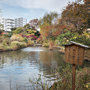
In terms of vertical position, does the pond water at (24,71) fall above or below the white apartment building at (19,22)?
below

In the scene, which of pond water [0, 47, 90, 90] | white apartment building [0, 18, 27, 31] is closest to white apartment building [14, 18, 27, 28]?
white apartment building [0, 18, 27, 31]

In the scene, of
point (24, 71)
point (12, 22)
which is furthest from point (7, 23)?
point (24, 71)

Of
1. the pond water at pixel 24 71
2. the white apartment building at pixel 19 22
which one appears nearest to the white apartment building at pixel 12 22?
the white apartment building at pixel 19 22

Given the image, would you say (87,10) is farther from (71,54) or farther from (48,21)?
(48,21)

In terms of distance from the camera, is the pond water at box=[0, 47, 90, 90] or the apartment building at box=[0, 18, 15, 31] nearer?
the pond water at box=[0, 47, 90, 90]

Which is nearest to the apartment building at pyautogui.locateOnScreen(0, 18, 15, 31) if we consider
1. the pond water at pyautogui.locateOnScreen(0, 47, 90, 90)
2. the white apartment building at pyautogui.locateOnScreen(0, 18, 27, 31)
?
the white apartment building at pyautogui.locateOnScreen(0, 18, 27, 31)

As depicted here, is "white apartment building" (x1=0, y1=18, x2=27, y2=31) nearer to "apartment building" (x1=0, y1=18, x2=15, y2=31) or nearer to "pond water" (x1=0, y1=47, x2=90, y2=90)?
"apartment building" (x1=0, y1=18, x2=15, y2=31)

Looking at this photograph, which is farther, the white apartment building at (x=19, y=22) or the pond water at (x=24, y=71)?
the white apartment building at (x=19, y=22)

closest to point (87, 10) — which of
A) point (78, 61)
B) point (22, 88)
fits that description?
point (78, 61)

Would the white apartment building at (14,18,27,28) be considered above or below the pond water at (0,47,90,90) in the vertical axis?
above

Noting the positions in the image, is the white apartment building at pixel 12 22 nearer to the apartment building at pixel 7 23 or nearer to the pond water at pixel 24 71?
the apartment building at pixel 7 23

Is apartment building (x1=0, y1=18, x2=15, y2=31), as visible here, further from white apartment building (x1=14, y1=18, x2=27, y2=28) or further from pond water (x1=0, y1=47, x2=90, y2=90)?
pond water (x1=0, y1=47, x2=90, y2=90)

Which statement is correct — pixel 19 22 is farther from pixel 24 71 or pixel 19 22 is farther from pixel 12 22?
pixel 24 71

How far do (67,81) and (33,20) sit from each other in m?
34.4
